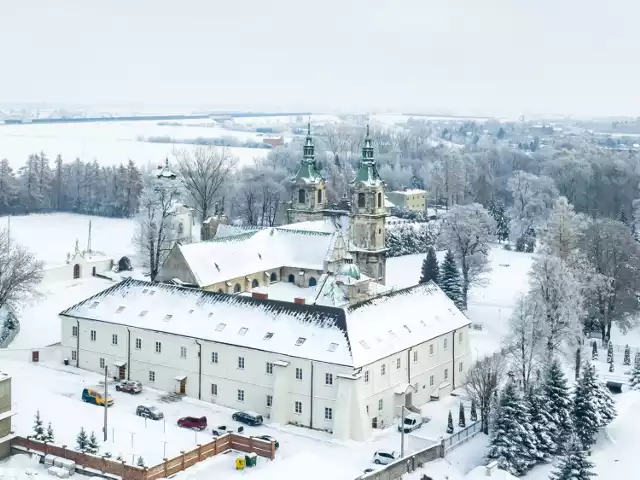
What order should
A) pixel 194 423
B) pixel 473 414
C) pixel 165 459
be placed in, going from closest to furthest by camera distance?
pixel 165 459, pixel 194 423, pixel 473 414

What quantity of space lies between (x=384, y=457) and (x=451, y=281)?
2824cm

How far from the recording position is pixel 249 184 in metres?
104

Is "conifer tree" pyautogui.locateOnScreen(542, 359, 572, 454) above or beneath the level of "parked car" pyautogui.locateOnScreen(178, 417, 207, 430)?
above

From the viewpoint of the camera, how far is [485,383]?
134ft

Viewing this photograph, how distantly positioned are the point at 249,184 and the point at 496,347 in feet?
179

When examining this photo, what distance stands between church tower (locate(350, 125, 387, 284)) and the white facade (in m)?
14.2

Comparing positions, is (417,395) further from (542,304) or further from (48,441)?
(48,441)

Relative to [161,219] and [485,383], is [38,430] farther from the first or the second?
[161,219]

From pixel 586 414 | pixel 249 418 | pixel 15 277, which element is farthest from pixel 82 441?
pixel 586 414

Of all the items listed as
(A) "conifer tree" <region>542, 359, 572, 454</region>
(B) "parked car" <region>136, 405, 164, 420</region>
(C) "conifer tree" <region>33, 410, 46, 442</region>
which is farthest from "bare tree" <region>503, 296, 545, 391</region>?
(C) "conifer tree" <region>33, 410, 46, 442</region>

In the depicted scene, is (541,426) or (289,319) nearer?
(541,426)

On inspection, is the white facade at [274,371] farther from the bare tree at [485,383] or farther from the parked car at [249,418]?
the bare tree at [485,383]

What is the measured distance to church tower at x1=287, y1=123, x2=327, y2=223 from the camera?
2589 inches

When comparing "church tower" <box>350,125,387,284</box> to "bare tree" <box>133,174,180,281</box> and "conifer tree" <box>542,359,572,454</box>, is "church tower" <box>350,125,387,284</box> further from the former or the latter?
"conifer tree" <box>542,359,572,454</box>
